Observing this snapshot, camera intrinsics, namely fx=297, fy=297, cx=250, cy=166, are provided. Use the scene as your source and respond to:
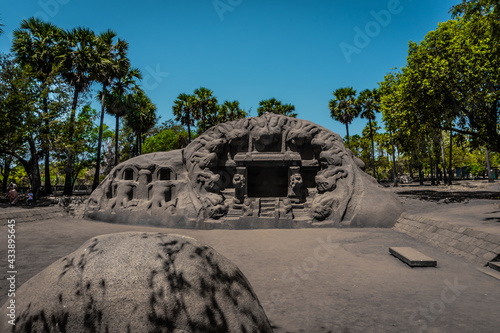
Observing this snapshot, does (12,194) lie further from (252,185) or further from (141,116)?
(141,116)

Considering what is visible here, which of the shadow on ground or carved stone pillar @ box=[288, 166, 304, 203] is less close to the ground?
carved stone pillar @ box=[288, 166, 304, 203]

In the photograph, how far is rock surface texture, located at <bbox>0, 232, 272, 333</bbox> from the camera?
2219 mm

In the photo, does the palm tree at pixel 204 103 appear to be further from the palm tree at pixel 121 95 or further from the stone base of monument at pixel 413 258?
the stone base of monument at pixel 413 258

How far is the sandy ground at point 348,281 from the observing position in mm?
4164

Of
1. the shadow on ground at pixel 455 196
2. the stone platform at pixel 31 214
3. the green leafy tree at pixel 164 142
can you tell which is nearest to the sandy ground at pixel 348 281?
the stone platform at pixel 31 214

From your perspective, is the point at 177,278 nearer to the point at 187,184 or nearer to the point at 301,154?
the point at 187,184

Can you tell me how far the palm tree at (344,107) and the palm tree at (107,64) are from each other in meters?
23.4
